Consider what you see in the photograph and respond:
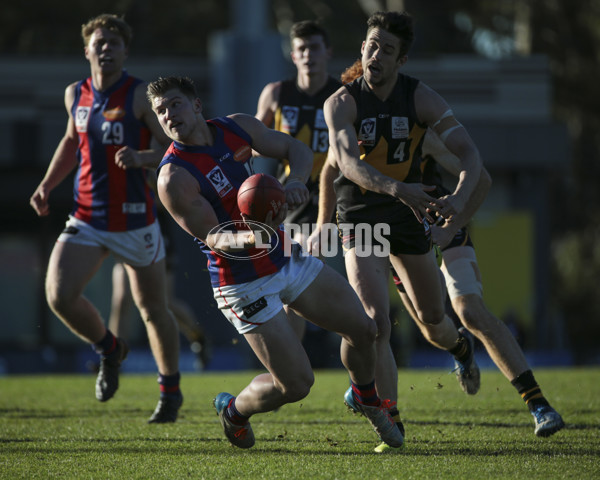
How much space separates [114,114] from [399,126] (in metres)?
2.19

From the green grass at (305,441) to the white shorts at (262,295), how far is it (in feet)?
2.57

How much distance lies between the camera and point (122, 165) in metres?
6.58

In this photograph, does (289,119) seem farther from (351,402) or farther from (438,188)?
(351,402)

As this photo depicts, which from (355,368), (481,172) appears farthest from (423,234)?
(355,368)

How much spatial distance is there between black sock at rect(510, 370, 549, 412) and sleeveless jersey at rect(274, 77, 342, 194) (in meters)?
2.33

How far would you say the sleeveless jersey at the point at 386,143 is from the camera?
5844 millimetres

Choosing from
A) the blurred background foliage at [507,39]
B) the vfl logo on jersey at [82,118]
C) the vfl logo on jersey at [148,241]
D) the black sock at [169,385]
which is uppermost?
the vfl logo on jersey at [82,118]

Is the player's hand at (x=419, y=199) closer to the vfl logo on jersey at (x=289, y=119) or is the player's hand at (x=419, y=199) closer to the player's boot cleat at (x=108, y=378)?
the vfl logo on jersey at (x=289, y=119)

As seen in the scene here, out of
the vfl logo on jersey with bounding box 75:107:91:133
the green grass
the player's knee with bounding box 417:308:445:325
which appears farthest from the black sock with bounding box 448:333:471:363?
the vfl logo on jersey with bounding box 75:107:91:133

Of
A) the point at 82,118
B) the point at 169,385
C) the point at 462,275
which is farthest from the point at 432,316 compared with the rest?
the point at 82,118

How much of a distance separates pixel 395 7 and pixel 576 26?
6230 millimetres

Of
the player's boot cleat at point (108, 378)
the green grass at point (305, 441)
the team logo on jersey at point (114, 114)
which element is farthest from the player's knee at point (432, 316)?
the team logo on jersey at point (114, 114)

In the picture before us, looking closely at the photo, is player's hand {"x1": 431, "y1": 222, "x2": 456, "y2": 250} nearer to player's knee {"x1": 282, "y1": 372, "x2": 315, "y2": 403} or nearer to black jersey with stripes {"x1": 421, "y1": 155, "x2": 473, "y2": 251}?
black jersey with stripes {"x1": 421, "y1": 155, "x2": 473, "y2": 251}

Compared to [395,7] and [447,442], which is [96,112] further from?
[395,7]
